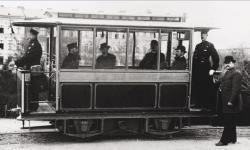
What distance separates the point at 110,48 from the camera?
31.4ft

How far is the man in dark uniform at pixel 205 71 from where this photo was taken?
33.1 feet

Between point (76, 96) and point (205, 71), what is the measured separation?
303 centimetres

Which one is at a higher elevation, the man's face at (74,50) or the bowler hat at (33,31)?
the bowler hat at (33,31)

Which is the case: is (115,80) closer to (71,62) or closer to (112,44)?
(112,44)

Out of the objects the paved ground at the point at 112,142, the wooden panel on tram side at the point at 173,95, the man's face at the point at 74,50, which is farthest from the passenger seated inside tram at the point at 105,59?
the paved ground at the point at 112,142

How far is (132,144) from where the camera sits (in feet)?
30.3

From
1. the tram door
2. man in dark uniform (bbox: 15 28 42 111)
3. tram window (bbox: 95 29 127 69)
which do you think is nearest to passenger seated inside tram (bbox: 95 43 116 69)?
tram window (bbox: 95 29 127 69)

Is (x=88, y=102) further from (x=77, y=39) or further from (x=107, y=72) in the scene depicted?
(x=77, y=39)

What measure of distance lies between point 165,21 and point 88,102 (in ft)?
8.17

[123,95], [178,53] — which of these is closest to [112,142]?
[123,95]

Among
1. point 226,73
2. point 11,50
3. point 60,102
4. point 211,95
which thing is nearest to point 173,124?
point 211,95

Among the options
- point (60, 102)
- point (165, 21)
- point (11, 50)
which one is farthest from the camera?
point (11, 50)

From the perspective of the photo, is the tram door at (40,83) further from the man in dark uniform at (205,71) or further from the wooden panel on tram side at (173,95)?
the man in dark uniform at (205,71)

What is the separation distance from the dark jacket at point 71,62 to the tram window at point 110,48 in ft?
1.39
